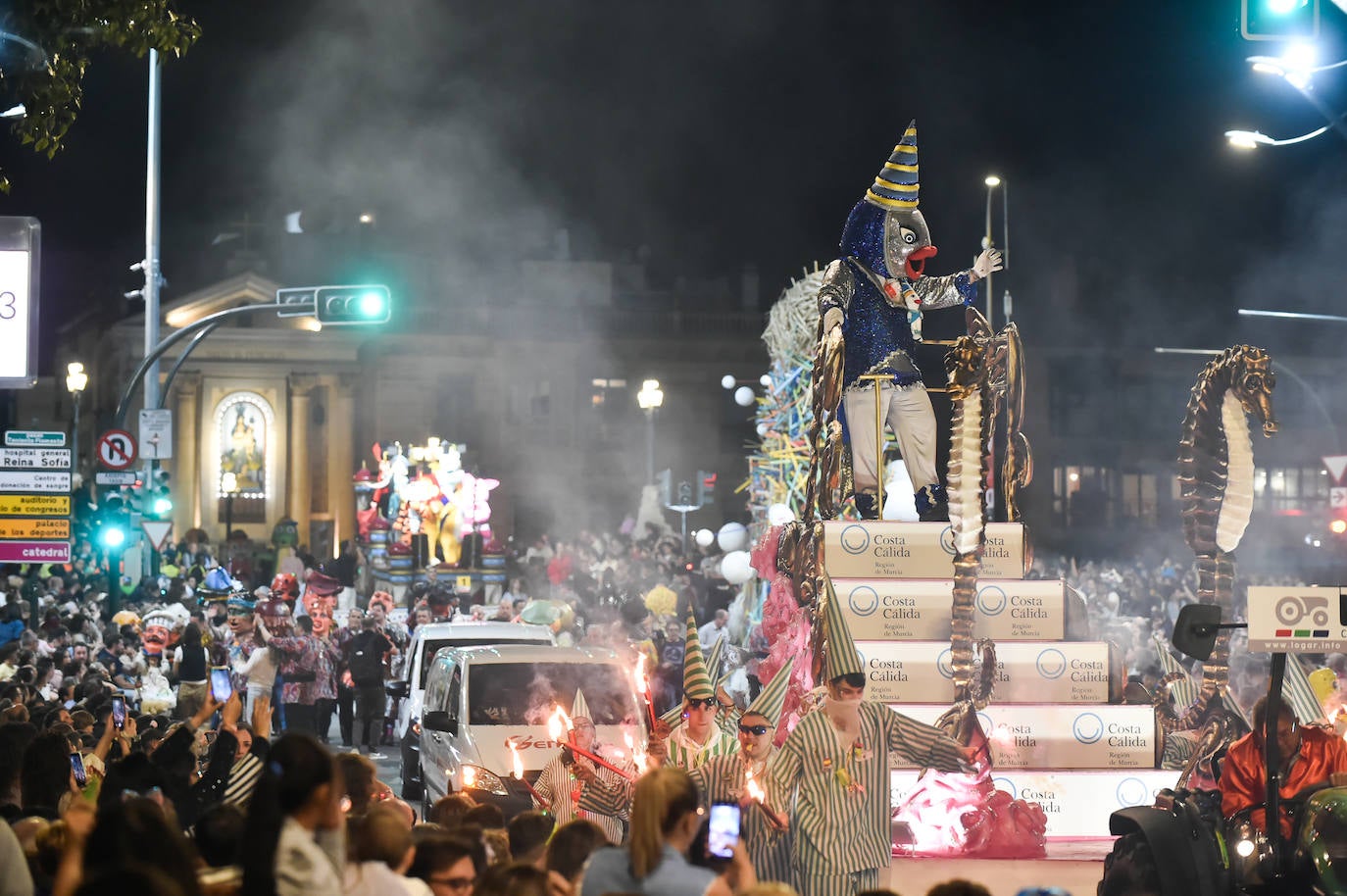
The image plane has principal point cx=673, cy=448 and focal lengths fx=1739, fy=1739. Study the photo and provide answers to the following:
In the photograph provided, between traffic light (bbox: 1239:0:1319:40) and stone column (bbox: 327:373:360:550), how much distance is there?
51.4m

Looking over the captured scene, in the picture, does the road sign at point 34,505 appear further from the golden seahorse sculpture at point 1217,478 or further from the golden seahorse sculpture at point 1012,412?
the golden seahorse sculpture at point 1217,478

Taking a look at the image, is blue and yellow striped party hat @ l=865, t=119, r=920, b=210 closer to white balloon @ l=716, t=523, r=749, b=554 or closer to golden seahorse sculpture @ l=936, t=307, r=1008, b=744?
golden seahorse sculpture @ l=936, t=307, r=1008, b=744

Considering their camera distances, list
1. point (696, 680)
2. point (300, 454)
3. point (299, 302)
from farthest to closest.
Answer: point (300, 454) → point (299, 302) → point (696, 680)

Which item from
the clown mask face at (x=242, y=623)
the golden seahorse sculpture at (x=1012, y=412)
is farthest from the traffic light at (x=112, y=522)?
the golden seahorse sculpture at (x=1012, y=412)

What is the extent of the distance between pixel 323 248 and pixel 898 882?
59.3 meters

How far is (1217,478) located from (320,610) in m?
12.1

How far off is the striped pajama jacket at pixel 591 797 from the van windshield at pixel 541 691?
9.80 feet

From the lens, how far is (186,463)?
2377 inches

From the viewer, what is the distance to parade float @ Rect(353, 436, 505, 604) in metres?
31.9

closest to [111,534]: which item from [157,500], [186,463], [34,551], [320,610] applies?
[320,610]

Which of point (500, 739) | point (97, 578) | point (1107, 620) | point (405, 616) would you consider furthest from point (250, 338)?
point (500, 739)

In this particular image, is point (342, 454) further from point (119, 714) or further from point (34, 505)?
point (119, 714)

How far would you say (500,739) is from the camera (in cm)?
1250

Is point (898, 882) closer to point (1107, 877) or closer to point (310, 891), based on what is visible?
point (1107, 877)
